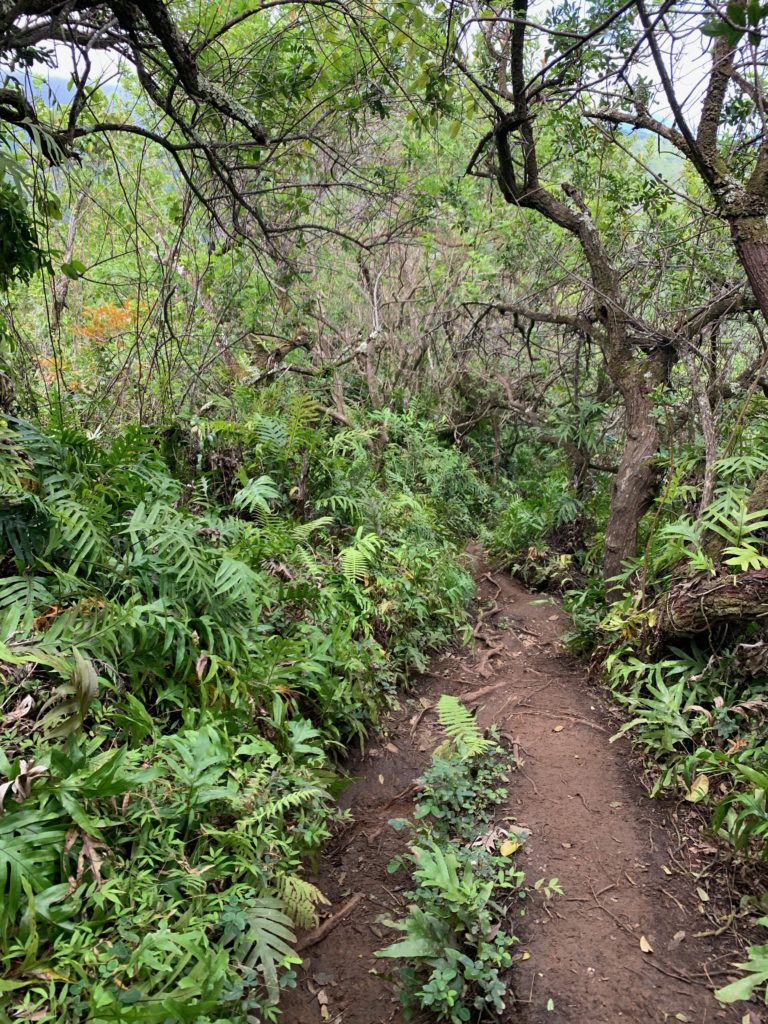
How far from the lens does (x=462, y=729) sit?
3.85 metres

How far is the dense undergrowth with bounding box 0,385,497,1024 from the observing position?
2.05 meters

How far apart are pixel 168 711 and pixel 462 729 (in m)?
1.81

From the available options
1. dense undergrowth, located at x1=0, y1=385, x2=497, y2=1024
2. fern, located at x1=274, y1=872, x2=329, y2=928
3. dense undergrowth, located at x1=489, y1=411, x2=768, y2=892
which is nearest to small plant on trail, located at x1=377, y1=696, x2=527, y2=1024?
fern, located at x1=274, y1=872, x2=329, y2=928

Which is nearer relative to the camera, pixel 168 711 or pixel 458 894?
pixel 458 894

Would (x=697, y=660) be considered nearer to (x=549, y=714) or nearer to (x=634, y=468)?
(x=549, y=714)

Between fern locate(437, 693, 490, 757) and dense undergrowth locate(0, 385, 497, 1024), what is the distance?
51 centimetres

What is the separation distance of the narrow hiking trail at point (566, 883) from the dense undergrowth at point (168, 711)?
0.85ft

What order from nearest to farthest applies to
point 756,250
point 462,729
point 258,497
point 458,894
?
point 458,894 < point 462,729 < point 756,250 < point 258,497

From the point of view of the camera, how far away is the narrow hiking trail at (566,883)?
2.44 m

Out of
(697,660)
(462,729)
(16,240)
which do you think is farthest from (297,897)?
(16,240)

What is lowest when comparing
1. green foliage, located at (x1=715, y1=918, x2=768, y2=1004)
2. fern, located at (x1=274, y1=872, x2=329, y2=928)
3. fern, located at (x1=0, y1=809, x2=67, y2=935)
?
green foliage, located at (x1=715, y1=918, x2=768, y2=1004)

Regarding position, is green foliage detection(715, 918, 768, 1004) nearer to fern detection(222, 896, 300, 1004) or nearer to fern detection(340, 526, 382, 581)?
fern detection(222, 896, 300, 1004)

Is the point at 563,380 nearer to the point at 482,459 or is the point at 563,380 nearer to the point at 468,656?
the point at 482,459

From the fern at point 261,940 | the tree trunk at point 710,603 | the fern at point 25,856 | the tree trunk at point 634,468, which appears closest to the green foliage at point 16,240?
the fern at point 25,856
